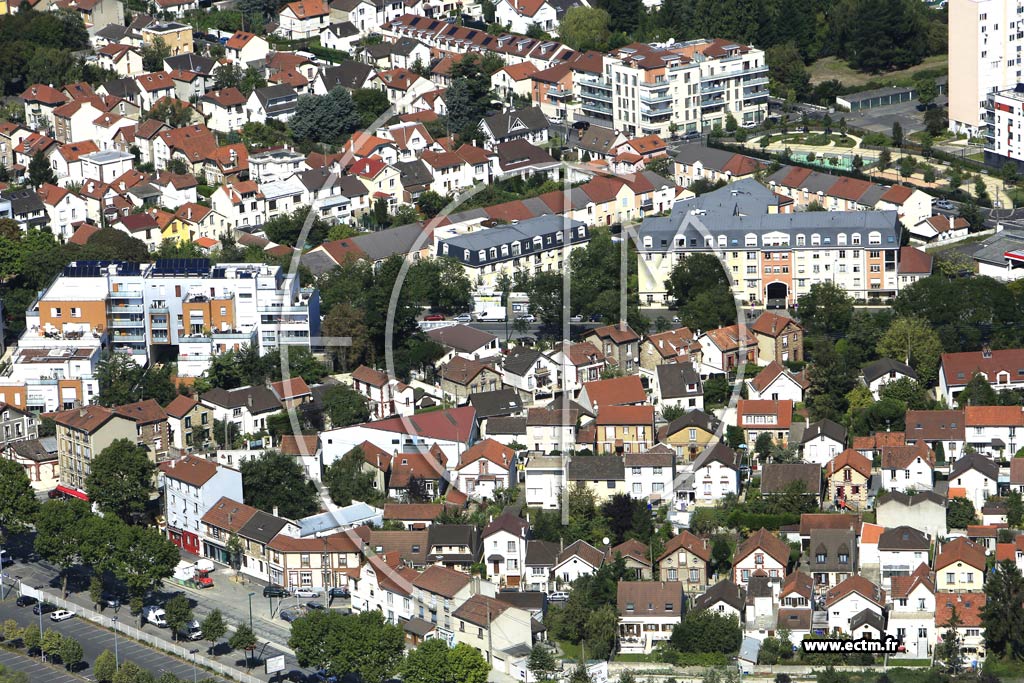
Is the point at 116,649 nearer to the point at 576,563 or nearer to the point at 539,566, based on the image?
the point at 539,566

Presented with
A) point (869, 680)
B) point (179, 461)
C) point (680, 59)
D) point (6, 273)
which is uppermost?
point (680, 59)

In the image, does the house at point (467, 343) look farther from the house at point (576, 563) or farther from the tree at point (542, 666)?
the tree at point (542, 666)

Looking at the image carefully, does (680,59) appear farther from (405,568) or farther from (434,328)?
(405,568)

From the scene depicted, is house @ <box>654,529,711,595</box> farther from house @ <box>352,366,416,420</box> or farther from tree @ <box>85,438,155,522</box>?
tree @ <box>85,438,155,522</box>

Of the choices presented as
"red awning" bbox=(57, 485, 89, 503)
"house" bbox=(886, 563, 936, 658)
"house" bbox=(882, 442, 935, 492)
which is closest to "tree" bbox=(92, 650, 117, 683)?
"red awning" bbox=(57, 485, 89, 503)

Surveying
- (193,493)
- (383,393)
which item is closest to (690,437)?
(383,393)

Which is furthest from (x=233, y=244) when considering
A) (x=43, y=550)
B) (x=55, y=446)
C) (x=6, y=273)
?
(x=43, y=550)

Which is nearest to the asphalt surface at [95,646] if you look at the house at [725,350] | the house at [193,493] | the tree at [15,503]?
the tree at [15,503]
